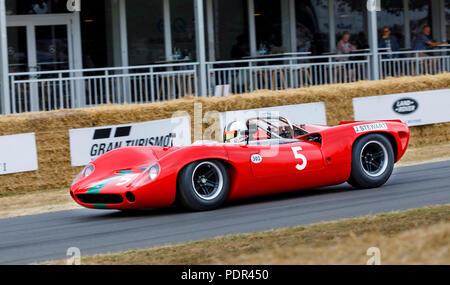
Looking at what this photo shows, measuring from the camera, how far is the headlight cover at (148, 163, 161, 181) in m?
8.41

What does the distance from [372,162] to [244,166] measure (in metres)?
1.99

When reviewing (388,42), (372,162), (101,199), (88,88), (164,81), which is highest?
(388,42)

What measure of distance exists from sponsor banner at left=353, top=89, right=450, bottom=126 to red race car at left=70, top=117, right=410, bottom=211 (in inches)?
202

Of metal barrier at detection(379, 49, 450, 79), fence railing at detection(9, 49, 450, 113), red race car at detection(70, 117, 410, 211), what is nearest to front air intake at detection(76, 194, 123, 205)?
red race car at detection(70, 117, 410, 211)

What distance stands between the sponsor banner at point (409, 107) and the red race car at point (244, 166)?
202 inches

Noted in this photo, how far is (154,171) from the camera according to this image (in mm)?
8438

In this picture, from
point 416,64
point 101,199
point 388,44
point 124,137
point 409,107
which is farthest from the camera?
point 388,44

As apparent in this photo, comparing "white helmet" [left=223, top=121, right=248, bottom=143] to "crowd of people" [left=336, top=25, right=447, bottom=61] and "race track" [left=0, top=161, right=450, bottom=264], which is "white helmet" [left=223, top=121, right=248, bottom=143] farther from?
"crowd of people" [left=336, top=25, right=447, bottom=61]

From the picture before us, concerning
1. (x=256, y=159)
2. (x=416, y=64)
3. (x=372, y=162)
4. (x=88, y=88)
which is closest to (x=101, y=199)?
(x=256, y=159)

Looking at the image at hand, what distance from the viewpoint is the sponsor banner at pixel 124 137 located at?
41.1 ft

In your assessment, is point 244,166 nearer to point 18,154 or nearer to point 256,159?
point 256,159

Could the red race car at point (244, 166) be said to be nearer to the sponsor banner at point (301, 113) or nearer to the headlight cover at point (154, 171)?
the headlight cover at point (154, 171)
